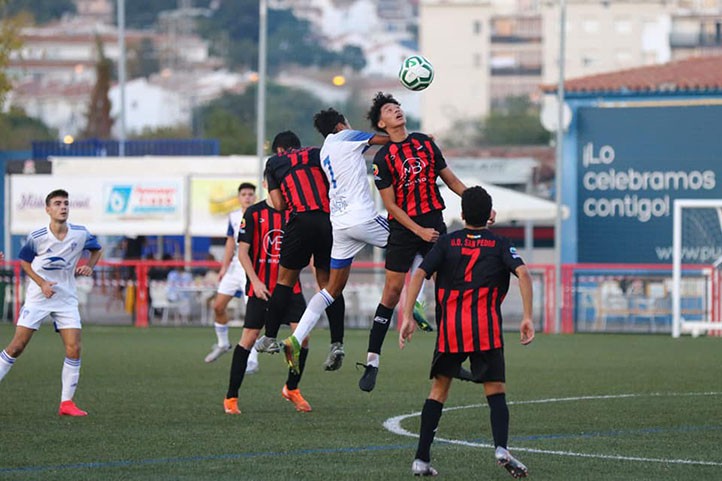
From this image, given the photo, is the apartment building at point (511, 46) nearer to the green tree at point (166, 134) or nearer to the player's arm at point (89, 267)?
the green tree at point (166, 134)

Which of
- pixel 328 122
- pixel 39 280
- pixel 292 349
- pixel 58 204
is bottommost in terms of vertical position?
pixel 292 349

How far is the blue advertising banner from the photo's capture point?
3425 centimetres

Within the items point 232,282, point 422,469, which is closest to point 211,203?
point 232,282

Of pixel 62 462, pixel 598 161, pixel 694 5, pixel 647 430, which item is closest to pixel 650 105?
pixel 598 161

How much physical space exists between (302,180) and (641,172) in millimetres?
22645

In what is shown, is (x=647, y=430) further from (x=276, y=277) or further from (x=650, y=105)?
(x=650, y=105)

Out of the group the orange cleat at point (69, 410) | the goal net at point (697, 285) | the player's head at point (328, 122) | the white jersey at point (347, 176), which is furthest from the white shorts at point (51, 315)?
the goal net at point (697, 285)

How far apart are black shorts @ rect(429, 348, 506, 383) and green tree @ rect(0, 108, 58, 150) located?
241ft

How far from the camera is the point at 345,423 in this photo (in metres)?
12.6

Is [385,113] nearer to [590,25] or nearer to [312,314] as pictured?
[312,314]

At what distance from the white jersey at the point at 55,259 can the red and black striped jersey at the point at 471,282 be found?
4.91 m

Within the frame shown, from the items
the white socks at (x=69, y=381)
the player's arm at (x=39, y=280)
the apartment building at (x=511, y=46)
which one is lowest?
the white socks at (x=69, y=381)

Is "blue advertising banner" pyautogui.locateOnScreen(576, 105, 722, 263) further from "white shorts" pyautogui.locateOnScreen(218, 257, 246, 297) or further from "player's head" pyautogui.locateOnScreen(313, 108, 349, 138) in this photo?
"player's head" pyautogui.locateOnScreen(313, 108, 349, 138)

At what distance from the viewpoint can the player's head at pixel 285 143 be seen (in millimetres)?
13664
